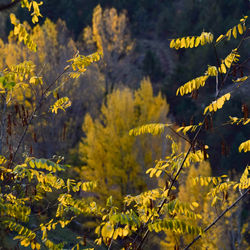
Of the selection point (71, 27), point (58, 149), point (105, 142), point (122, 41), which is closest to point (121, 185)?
point (105, 142)

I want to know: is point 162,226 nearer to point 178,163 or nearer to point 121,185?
point 178,163

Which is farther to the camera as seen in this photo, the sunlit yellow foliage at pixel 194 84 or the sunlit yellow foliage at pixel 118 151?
the sunlit yellow foliage at pixel 118 151

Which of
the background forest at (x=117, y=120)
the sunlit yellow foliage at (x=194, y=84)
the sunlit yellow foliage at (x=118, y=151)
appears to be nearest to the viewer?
the sunlit yellow foliage at (x=194, y=84)

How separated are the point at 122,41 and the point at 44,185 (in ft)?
95.1

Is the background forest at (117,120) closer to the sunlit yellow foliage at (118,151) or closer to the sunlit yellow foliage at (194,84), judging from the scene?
the sunlit yellow foliage at (118,151)

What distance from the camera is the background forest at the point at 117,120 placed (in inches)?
418

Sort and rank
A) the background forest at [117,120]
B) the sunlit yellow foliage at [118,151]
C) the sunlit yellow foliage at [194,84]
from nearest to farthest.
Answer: the sunlit yellow foliage at [194,84] → the background forest at [117,120] → the sunlit yellow foliage at [118,151]

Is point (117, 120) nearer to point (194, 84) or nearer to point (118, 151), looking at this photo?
point (118, 151)

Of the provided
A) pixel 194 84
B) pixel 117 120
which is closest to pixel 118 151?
pixel 117 120

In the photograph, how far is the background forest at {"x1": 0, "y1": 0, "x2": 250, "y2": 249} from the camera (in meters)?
10.6

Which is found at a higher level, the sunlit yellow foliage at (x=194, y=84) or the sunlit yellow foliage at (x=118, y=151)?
the sunlit yellow foliage at (x=194, y=84)

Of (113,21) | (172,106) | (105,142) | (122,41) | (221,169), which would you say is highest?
(113,21)

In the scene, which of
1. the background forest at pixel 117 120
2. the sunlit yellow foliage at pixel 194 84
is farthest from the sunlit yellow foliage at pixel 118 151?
the sunlit yellow foliage at pixel 194 84

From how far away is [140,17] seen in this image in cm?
4441
